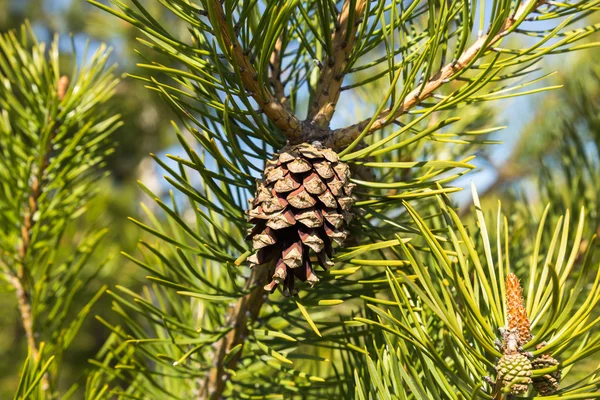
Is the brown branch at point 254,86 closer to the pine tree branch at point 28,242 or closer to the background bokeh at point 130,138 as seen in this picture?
the pine tree branch at point 28,242

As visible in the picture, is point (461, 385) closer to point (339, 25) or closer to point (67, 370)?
point (339, 25)

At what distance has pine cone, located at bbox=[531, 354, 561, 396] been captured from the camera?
12.1 inches

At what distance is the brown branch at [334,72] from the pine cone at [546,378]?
0.71 ft

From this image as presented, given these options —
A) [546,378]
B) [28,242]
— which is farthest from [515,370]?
[28,242]

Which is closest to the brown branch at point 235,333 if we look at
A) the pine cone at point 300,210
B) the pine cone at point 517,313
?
the pine cone at point 300,210

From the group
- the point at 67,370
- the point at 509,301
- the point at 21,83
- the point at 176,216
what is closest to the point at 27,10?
the point at 67,370

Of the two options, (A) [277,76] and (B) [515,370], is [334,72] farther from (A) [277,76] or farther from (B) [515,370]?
(B) [515,370]

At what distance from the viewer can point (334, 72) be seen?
1.35 feet

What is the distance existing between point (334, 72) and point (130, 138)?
1718mm

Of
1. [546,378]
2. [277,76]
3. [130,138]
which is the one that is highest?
[130,138]

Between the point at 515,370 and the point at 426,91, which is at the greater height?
the point at 426,91

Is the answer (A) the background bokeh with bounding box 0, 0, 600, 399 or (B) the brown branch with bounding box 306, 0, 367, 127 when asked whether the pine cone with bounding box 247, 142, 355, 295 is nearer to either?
(B) the brown branch with bounding box 306, 0, 367, 127

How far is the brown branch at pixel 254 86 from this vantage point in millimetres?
340

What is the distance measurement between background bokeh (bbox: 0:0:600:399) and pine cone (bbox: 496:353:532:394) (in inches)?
34.4
